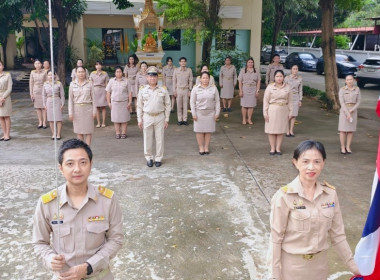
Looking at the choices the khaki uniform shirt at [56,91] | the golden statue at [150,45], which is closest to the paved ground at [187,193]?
the khaki uniform shirt at [56,91]

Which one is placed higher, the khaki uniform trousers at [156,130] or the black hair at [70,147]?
the black hair at [70,147]

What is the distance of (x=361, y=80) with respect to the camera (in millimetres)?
17062

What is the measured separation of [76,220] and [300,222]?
4.24ft

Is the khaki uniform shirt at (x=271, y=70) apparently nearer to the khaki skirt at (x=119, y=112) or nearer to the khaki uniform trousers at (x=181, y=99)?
the khaki uniform trousers at (x=181, y=99)

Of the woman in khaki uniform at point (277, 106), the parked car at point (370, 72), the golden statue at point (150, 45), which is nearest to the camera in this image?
the woman in khaki uniform at point (277, 106)

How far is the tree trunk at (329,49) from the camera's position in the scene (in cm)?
1121

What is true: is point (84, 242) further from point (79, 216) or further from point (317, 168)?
point (317, 168)

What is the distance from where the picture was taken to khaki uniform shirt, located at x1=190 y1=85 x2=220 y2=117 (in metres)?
7.37

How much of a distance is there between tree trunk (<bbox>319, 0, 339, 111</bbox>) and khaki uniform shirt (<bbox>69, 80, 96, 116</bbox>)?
684 cm

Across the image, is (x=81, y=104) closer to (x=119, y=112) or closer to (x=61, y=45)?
(x=119, y=112)

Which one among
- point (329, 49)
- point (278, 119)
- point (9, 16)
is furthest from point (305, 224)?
point (9, 16)

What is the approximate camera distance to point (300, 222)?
252 cm

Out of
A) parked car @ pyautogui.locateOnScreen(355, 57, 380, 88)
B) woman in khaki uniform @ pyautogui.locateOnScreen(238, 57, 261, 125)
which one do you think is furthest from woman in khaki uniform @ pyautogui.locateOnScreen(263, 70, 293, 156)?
parked car @ pyautogui.locateOnScreen(355, 57, 380, 88)

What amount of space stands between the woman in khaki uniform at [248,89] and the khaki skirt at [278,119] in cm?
282
